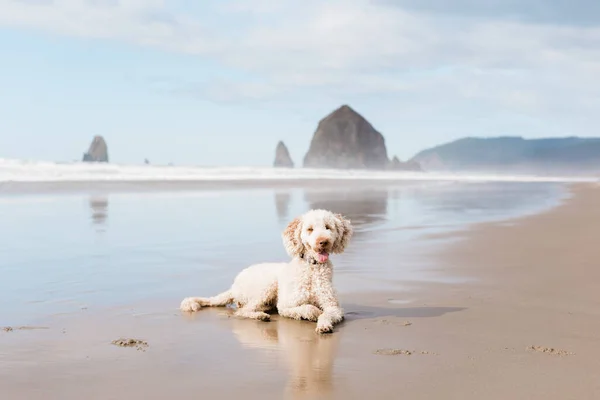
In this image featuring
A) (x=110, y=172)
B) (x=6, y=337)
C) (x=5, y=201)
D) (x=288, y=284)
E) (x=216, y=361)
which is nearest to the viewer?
(x=216, y=361)

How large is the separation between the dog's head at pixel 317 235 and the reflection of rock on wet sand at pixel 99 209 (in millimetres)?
7542

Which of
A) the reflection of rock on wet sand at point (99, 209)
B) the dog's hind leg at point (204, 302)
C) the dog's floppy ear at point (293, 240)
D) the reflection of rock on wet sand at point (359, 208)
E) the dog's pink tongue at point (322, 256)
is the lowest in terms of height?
the dog's hind leg at point (204, 302)

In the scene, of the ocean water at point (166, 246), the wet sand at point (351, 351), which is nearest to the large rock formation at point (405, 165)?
the ocean water at point (166, 246)

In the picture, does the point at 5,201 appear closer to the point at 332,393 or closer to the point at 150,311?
the point at 150,311

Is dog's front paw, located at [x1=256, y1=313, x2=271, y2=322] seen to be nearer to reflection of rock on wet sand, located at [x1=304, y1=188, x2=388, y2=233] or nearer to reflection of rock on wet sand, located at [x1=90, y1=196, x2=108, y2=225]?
reflection of rock on wet sand, located at [x1=304, y1=188, x2=388, y2=233]

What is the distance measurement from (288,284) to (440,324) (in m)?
1.21

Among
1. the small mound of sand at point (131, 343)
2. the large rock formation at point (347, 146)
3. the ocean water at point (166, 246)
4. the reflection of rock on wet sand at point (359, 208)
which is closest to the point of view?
the small mound of sand at point (131, 343)

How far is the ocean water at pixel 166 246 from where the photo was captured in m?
6.52

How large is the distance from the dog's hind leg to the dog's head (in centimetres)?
82

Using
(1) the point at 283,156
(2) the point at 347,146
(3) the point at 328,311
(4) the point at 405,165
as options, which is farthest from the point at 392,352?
(2) the point at 347,146

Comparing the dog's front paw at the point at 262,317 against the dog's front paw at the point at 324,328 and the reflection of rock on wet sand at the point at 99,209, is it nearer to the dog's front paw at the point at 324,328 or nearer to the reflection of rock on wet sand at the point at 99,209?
the dog's front paw at the point at 324,328

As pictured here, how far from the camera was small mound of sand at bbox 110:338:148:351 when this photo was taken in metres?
4.50

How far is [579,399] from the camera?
3.47 meters

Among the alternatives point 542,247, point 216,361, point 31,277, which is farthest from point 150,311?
point 542,247
